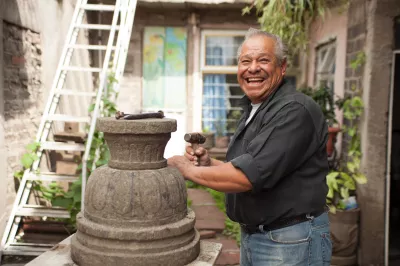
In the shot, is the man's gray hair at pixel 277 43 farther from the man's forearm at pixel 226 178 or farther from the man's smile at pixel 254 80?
the man's forearm at pixel 226 178

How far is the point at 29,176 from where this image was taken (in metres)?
4.77

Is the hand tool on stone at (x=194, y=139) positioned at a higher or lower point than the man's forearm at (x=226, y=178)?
higher

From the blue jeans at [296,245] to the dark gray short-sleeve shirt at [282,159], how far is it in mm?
87

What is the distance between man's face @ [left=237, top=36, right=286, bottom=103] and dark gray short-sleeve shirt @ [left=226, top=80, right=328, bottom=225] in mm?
62

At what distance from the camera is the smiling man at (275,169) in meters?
2.15

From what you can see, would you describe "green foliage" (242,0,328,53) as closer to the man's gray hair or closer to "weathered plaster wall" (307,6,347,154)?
"weathered plaster wall" (307,6,347,154)

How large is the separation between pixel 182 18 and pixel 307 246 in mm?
6379

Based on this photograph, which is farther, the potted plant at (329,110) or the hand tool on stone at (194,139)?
the potted plant at (329,110)

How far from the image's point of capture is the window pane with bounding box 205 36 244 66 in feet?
27.3

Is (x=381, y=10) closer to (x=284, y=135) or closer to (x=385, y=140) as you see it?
(x=385, y=140)

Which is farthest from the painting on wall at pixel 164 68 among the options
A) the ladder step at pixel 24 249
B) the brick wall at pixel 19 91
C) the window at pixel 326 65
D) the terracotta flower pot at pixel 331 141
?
the ladder step at pixel 24 249

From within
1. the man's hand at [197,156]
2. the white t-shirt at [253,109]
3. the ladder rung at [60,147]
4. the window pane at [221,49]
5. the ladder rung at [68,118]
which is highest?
the window pane at [221,49]

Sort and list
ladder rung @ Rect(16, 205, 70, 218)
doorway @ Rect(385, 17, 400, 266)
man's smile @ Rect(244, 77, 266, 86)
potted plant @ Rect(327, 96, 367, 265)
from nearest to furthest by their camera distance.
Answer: man's smile @ Rect(244, 77, 266, 86) < ladder rung @ Rect(16, 205, 70, 218) < potted plant @ Rect(327, 96, 367, 265) < doorway @ Rect(385, 17, 400, 266)

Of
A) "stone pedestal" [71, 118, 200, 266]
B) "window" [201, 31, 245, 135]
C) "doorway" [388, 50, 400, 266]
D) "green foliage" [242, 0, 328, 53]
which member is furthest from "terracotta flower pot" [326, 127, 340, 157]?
"stone pedestal" [71, 118, 200, 266]
